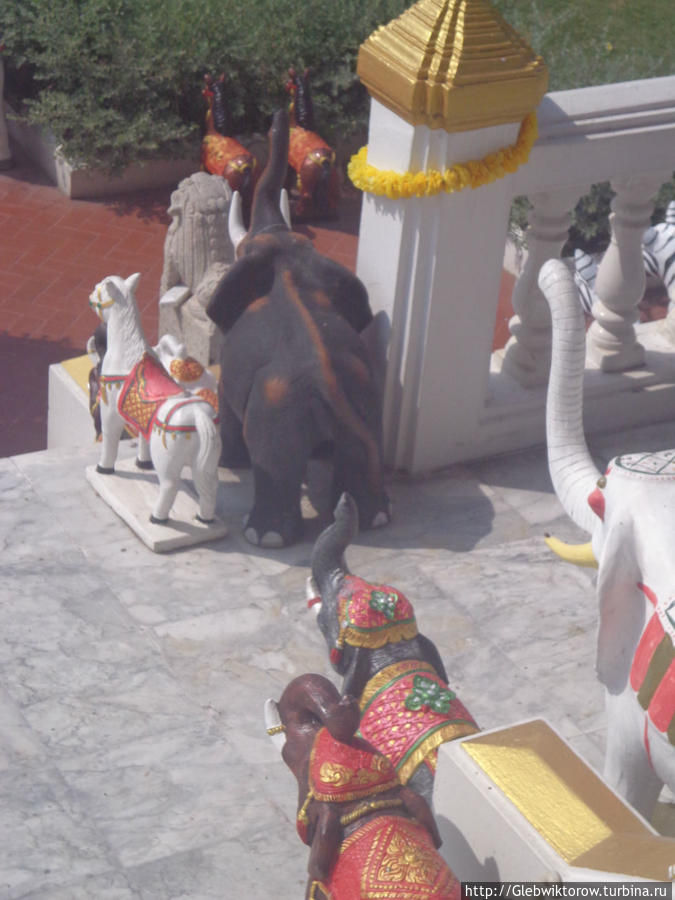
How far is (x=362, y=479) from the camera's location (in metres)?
5.38

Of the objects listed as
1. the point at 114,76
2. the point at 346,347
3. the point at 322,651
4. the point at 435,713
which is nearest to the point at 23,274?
the point at 114,76

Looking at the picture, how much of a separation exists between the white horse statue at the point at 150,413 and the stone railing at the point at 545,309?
3.11 ft

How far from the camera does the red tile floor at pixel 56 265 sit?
8633 mm

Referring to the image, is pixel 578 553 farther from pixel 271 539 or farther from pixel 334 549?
pixel 271 539

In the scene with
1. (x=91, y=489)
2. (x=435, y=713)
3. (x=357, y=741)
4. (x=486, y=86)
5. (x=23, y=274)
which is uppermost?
(x=486, y=86)

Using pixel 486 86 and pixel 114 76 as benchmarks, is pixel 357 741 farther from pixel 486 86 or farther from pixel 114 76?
pixel 114 76

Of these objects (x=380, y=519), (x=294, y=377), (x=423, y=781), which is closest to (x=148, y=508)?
(x=294, y=377)

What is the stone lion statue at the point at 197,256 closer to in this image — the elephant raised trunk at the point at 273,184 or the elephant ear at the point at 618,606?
the elephant raised trunk at the point at 273,184

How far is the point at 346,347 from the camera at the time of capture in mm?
5293

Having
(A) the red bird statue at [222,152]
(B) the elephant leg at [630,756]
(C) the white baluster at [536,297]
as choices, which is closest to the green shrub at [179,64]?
(A) the red bird statue at [222,152]

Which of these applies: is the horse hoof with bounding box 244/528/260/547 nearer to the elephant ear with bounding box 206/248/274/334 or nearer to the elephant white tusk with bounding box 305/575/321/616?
the elephant ear with bounding box 206/248/274/334

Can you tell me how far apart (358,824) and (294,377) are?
251 centimetres

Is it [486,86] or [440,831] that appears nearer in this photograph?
[440,831]

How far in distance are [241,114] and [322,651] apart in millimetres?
7301
